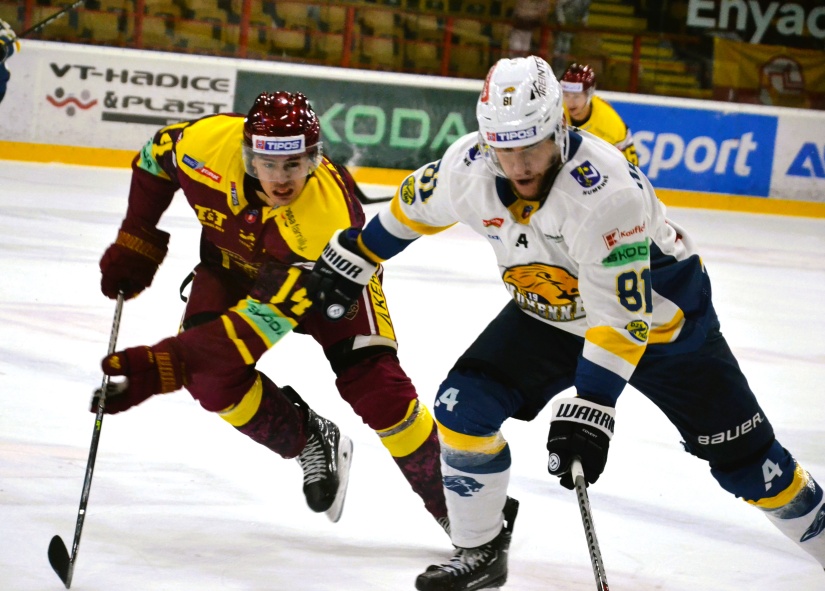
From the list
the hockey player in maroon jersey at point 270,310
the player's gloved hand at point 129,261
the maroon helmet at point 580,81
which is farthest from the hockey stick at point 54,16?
the hockey player in maroon jersey at point 270,310

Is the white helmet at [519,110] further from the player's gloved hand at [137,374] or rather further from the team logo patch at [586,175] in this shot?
the player's gloved hand at [137,374]

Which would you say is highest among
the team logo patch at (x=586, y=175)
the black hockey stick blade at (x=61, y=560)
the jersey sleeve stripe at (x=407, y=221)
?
the team logo patch at (x=586, y=175)

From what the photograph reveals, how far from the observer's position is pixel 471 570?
261 cm

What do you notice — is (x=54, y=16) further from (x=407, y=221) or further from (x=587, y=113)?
(x=407, y=221)

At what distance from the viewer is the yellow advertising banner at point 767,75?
10453mm

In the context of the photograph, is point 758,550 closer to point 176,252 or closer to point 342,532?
point 342,532

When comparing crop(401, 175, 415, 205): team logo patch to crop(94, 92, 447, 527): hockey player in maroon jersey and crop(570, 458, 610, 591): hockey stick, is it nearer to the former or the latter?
crop(94, 92, 447, 527): hockey player in maroon jersey

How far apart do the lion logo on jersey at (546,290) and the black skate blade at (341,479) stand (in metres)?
0.80

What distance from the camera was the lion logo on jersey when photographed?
7.89 ft

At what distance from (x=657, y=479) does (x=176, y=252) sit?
3.39 m

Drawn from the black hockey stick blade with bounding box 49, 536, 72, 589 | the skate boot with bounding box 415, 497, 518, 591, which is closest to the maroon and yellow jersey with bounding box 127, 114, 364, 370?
the black hockey stick blade with bounding box 49, 536, 72, 589

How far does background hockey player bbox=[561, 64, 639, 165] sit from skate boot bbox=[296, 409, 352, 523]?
4163 mm

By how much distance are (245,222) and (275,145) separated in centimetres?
26

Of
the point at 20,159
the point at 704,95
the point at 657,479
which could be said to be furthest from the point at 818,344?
the point at 20,159
